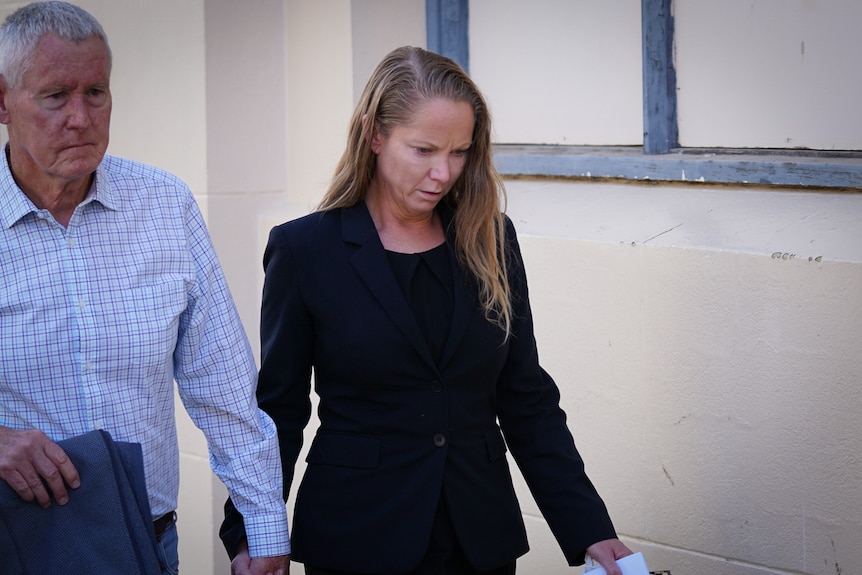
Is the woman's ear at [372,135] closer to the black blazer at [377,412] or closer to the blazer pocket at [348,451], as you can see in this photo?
the black blazer at [377,412]

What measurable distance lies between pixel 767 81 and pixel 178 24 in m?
2.49

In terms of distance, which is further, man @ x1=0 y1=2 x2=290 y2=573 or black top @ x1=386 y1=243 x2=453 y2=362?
black top @ x1=386 y1=243 x2=453 y2=362

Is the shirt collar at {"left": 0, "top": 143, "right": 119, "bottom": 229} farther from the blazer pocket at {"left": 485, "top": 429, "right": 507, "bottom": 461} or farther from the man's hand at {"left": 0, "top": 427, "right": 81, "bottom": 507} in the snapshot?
the blazer pocket at {"left": 485, "top": 429, "right": 507, "bottom": 461}

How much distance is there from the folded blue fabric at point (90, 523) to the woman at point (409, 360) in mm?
395

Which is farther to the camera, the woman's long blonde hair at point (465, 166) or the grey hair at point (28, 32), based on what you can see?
the woman's long blonde hair at point (465, 166)

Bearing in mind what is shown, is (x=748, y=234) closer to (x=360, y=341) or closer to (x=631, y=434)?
(x=631, y=434)

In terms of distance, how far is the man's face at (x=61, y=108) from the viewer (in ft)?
7.31

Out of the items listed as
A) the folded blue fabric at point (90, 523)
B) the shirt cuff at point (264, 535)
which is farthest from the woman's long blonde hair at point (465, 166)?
the folded blue fabric at point (90, 523)

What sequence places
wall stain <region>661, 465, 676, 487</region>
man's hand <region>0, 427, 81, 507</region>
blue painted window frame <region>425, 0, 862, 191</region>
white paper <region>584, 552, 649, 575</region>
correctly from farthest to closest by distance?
wall stain <region>661, 465, 676, 487</region> → blue painted window frame <region>425, 0, 862, 191</region> → white paper <region>584, 552, 649, 575</region> → man's hand <region>0, 427, 81, 507</region>

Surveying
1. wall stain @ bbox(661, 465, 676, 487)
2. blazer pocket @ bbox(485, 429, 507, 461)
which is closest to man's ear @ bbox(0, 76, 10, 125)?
blazer pocket @ bbox(485, 429, 507, 461)

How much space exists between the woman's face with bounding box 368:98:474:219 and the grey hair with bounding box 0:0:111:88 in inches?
28.7

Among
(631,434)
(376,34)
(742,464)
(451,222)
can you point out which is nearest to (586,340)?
(631,434)

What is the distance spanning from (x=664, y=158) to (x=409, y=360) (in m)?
1.65

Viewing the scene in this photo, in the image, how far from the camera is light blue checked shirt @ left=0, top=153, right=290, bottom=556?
2291 mm
